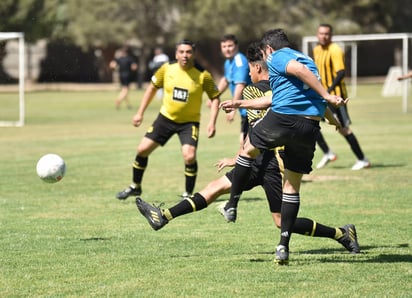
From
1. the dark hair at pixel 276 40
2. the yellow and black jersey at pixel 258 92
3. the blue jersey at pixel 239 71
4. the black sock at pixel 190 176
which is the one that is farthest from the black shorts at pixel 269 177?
the blue jersey at pixel 239 71

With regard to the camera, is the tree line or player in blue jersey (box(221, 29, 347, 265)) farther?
the tree line

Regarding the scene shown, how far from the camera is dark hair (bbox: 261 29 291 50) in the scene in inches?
326

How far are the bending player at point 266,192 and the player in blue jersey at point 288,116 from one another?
0.41 meters

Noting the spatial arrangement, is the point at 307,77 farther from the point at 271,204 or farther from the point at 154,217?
the point at 154,217

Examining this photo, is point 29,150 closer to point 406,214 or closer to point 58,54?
point 406,214

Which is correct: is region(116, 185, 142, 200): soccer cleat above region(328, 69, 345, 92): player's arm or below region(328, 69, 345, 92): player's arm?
below

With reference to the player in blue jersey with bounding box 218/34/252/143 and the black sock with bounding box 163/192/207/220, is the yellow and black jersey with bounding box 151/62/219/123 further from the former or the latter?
the black sock with bounding box 163/192/207/220

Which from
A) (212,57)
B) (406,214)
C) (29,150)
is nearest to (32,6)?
(212,57)

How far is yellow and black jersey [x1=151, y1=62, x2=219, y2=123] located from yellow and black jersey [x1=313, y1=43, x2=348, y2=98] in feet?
12.6

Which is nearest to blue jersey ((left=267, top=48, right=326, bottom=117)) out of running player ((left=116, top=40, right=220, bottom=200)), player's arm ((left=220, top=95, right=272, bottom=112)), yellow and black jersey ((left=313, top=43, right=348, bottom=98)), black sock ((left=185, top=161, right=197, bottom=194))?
player's arm ((left=220, top=95, right=272, bottom=112))

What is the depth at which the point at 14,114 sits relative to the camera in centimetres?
3512

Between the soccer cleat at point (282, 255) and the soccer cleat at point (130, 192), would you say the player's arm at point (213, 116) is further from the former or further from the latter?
the soccer cleat at point (282, 255)

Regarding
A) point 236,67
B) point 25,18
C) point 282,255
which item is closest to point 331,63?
point 236,67

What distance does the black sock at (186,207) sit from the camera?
28.8 feet
